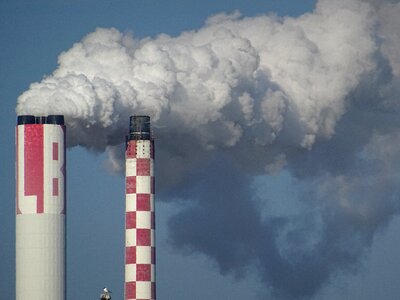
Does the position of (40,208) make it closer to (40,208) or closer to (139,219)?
(40,208)

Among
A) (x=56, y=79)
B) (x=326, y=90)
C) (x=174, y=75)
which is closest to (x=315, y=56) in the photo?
(x=326, y=90)

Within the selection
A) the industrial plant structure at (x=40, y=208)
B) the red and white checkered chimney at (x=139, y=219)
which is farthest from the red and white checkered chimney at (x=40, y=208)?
the red and white checkered chimney at (x=139, y=219)

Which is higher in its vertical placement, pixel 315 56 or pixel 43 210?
pixel 315 56

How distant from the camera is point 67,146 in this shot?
97250 millimetres

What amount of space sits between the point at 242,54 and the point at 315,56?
578 cm

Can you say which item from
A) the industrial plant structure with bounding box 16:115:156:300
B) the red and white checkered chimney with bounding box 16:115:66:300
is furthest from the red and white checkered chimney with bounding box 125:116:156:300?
the red and white checkered chimney with bounding box 16:115:66:300

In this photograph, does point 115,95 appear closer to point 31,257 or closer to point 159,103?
point 159,103

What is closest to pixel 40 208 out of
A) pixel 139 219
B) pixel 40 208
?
pixel 40 208

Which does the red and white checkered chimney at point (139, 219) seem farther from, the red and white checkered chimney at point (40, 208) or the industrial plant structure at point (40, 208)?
the red and white checkered chimney at point (40, 208)

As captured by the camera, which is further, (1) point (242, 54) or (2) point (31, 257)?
(1) point (242, 54)

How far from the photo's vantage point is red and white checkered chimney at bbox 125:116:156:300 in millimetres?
98812

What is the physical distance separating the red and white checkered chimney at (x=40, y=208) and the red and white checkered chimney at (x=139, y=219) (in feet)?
19.1

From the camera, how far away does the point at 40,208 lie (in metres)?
93.5

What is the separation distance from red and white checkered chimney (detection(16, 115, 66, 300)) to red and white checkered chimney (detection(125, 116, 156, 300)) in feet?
19.1
